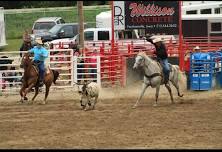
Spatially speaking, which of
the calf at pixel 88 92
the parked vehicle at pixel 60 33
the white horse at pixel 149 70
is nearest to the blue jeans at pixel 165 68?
the white horse at pixel 149 70

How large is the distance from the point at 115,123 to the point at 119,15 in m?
9.15

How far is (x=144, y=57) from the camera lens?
16.0m

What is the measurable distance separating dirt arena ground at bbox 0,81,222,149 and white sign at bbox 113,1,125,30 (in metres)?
3.74

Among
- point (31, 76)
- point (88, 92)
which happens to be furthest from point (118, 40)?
point (88, 92)

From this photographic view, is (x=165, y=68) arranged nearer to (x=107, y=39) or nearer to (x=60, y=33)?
(x=107, y=39)

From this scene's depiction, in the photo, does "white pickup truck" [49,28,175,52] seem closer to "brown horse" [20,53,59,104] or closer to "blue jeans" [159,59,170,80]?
"brown horse" [20,53,59,104]

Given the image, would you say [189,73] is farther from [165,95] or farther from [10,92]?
[10,92]

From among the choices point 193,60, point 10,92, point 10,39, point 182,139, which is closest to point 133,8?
point 193,60

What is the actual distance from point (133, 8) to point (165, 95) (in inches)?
165

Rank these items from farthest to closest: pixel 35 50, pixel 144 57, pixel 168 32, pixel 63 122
→ pixel 168 32
pixel 35 50
pixel 144 57
pixel 63 122

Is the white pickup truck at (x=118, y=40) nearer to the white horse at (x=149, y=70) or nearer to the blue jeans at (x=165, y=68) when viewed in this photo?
the blue jeans at (x=165, y=68)

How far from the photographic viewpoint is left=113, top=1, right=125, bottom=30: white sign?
21.6 meters

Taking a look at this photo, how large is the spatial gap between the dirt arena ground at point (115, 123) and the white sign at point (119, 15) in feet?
12.3

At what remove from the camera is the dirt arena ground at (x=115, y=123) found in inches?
422
